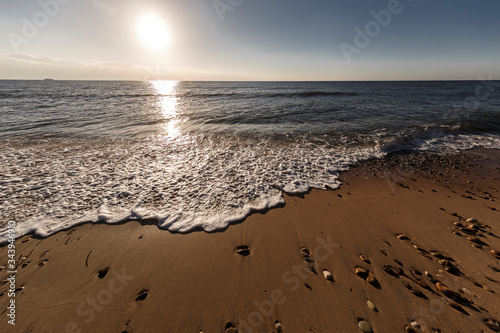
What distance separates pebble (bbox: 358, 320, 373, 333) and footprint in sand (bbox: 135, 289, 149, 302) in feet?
11.8

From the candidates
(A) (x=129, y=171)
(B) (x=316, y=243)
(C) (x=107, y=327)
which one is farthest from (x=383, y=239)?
(A) (x=129, y=171)

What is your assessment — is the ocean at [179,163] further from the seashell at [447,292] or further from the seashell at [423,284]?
the seashell at [447,292]

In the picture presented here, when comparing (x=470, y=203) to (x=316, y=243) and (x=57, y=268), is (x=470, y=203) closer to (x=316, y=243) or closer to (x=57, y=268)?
(x=316, y=243)

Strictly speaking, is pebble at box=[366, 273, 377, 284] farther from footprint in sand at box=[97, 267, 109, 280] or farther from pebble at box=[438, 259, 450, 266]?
footprint in sand at box=[97, 267, 109, 280]

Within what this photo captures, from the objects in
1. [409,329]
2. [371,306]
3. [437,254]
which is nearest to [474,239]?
[437,254]

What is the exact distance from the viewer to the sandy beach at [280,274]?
2.91 metres

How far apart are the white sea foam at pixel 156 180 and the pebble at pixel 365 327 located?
316 centimetres

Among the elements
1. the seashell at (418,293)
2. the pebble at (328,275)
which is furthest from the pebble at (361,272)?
the seashell at (418,293)

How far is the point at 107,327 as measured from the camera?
9.32 feet

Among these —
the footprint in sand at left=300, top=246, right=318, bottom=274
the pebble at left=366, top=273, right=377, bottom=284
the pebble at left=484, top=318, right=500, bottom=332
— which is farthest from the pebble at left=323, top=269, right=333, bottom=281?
the pebble at left=484, top=318, right=500, bottom=332

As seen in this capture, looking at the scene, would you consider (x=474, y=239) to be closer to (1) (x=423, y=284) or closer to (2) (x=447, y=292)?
(2) (x=447, y=292)

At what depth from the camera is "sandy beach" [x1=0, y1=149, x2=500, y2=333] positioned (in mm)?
2911

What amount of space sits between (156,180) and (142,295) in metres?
4.25

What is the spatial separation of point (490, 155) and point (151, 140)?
19035 mm
